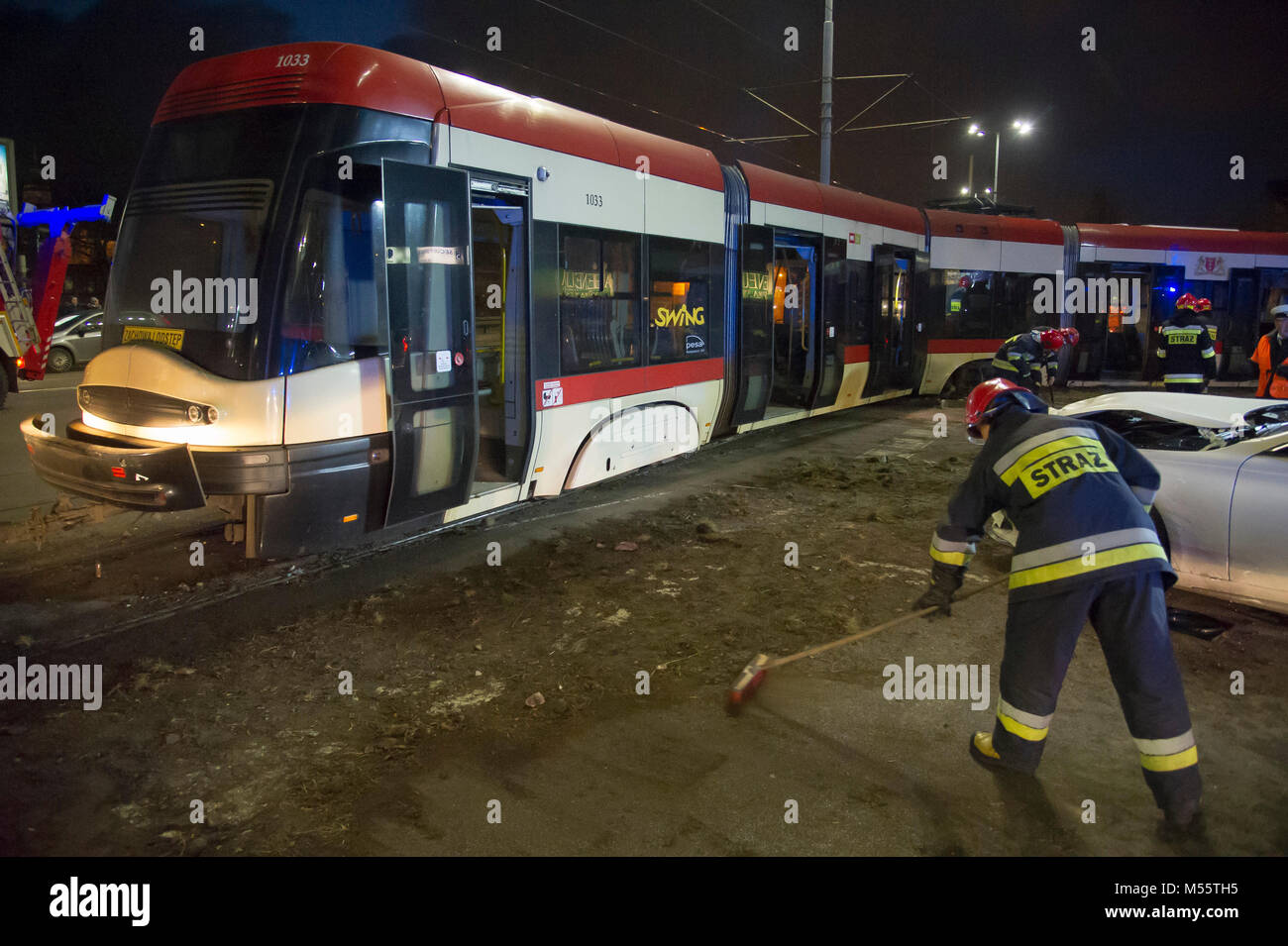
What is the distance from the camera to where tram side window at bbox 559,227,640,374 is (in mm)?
7895

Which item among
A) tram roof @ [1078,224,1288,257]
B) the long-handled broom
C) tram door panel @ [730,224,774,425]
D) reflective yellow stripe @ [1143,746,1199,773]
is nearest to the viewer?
reflective yellow stripe @ [1143,746,1199,773]

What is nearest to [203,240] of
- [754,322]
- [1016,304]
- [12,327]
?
[754,322]

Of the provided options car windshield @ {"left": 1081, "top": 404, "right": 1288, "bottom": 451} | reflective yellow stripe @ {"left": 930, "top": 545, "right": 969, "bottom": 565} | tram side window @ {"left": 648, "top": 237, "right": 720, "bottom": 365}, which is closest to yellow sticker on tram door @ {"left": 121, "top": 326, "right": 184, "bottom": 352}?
tram side window @ {"left": 648, "top": 237, "right": 720, "bottom": 365}

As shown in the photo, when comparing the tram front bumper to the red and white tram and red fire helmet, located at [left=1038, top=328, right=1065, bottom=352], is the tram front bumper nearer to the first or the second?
the red and white tram

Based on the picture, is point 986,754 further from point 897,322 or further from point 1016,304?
point 1016,304

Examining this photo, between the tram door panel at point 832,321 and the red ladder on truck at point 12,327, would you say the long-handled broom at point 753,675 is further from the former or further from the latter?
the red ladder on truck at point 12,327

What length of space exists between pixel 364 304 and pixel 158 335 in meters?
1.37

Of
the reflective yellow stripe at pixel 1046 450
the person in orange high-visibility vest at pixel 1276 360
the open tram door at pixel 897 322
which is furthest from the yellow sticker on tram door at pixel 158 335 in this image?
the open tram door at pixel 897 322

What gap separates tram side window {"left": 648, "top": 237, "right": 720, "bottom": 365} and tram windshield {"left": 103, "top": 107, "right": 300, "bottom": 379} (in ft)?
13.6

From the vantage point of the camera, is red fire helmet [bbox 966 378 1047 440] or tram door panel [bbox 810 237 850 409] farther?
tram door panel [bbox 810 237 850 409]

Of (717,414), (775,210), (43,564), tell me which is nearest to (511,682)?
(43,564)

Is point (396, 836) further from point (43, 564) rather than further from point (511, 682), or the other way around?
point (43, 564)

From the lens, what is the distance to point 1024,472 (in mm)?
3830
